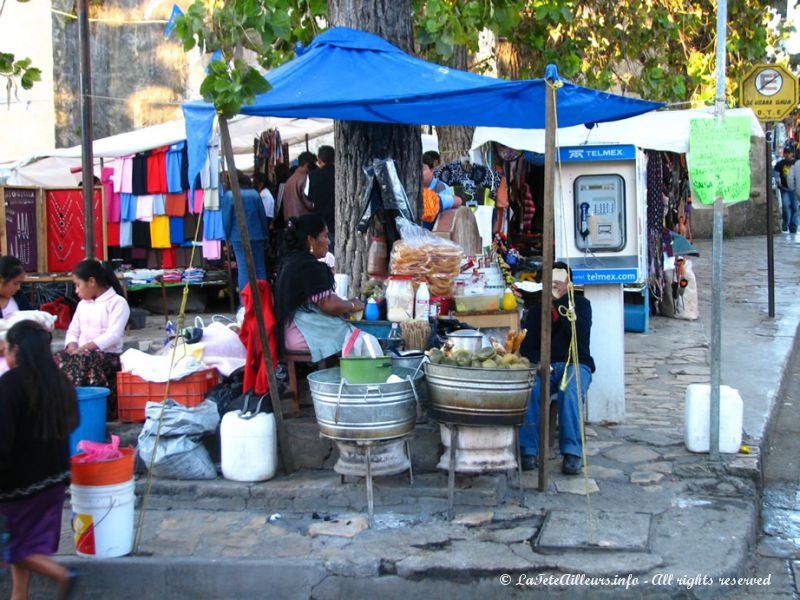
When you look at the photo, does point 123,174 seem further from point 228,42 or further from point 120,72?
point 228,42

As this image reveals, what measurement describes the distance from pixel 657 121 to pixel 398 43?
4.66 meters

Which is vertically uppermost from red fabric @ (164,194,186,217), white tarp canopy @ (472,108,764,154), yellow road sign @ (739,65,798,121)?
yellow road sign @ (739,65,798,121)

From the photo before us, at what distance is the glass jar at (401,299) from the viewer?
665 cm

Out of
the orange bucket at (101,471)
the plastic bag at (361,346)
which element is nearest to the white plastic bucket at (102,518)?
the orange bucket at (101,471)

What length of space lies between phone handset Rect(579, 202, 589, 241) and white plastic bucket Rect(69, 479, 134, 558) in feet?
14.0

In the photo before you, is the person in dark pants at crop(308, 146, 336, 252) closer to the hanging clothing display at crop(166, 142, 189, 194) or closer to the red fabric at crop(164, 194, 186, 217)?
the hanging clothing display at crop(166, 142, 189, 194)

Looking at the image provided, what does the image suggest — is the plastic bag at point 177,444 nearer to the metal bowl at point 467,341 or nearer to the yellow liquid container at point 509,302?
the metal bowl at point 467,341

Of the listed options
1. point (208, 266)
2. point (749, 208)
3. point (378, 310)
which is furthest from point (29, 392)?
point (749, 208)

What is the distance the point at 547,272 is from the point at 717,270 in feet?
4.12

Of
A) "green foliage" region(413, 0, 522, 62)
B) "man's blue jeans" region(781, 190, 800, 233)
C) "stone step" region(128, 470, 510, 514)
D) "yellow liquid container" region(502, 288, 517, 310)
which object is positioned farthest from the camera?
"man's blue jeans" region(781, 190, 800, 233)

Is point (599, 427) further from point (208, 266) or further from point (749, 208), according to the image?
point (749, 208)

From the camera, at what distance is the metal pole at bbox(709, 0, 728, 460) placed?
6102 mm

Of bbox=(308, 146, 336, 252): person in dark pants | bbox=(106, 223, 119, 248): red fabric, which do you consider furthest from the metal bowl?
bbox=(106, 223, 119, 248): red fabric

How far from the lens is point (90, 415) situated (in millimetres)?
6340
